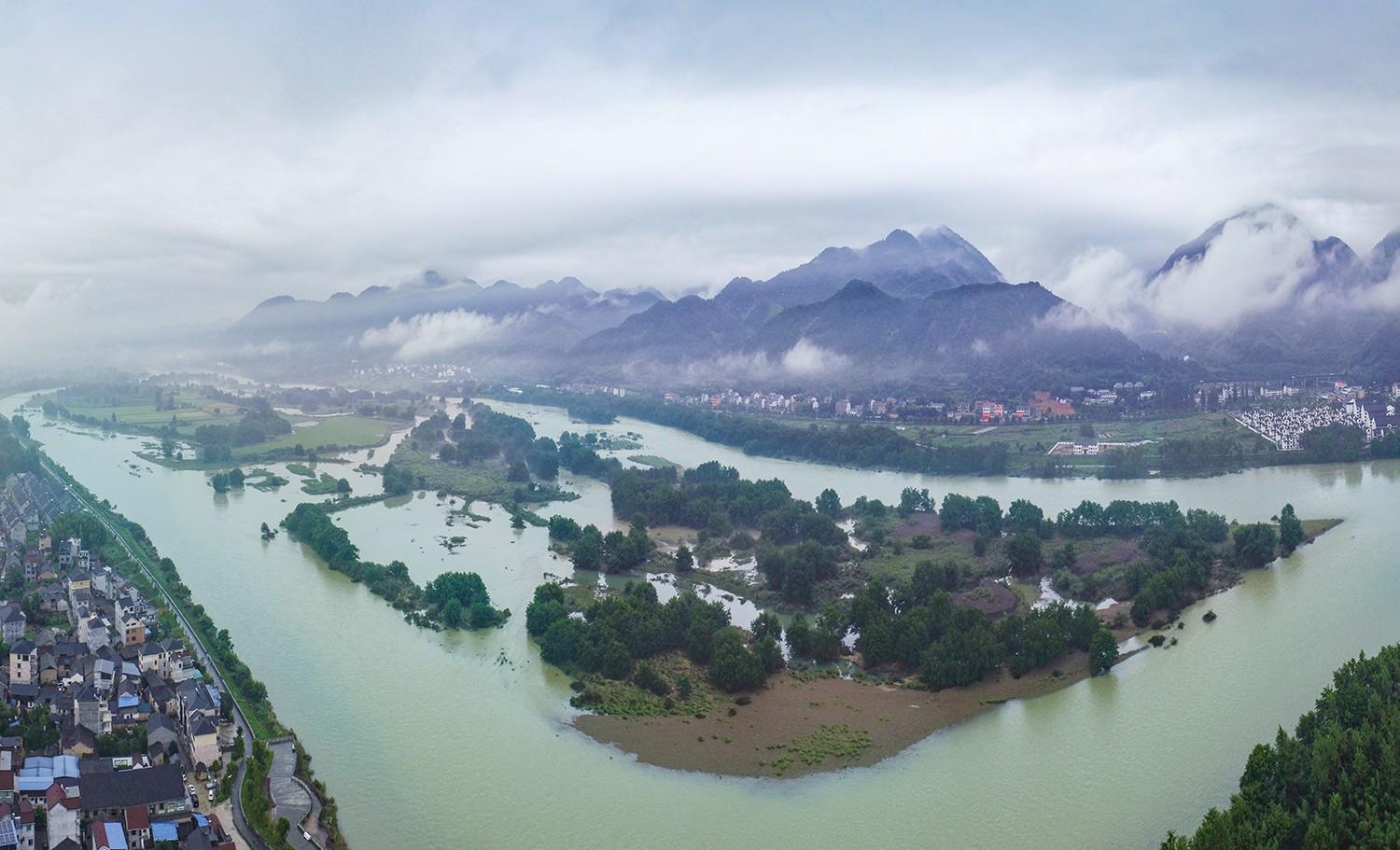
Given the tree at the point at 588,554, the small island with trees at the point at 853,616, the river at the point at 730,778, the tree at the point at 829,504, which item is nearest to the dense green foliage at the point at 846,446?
the tree at the point at 829,504

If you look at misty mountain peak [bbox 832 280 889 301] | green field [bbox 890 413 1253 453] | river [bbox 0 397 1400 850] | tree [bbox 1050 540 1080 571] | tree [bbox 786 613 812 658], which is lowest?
river [bbox 0 397 1400 850]

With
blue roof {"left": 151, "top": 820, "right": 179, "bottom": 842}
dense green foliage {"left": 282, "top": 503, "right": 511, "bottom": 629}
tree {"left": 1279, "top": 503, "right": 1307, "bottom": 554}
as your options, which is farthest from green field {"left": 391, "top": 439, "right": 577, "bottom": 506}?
blue roof {"left": 151, "top": 820, "right": 179, "bottom": 842}

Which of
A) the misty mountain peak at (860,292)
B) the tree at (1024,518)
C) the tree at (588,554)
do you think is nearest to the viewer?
the tree at (588,554)

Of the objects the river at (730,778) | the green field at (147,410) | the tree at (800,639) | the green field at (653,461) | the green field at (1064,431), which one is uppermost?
Answer: the green field at (147,410)

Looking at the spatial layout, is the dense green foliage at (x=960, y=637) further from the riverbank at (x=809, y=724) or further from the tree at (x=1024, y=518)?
the tree at (x=1024, y=518)

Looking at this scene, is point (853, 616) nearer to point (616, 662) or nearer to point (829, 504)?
point (616, 662)

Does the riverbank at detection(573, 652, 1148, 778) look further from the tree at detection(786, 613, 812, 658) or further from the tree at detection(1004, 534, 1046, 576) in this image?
the tree at detection(1004, 534, 1046, 576)
